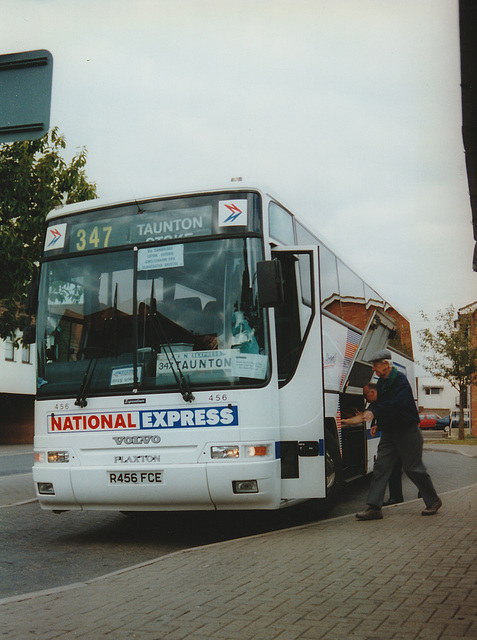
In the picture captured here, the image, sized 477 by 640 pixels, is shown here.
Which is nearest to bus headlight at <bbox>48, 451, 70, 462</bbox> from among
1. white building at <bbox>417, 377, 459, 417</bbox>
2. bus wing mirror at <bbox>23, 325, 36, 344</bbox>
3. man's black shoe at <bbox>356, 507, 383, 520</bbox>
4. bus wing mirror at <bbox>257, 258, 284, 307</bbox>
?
bus wing mirror at <bbox>23, 325, 36, 344</bbox>

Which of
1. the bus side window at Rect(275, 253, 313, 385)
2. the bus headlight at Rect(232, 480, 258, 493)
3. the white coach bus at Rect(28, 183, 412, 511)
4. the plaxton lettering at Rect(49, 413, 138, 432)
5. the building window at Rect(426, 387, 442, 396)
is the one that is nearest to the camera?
the bus headlight at Rect(232, 480, 258, 493)

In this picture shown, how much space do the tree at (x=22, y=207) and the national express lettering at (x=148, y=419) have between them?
10223 mm

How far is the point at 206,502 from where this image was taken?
764 cm

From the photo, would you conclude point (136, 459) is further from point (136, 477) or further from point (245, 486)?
point (245, 486)

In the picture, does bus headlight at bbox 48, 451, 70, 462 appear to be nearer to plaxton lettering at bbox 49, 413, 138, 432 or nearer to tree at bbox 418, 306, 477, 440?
plaxton lettering at bbox 49, 413, 138, 432

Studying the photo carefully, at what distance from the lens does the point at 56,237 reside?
346 inches

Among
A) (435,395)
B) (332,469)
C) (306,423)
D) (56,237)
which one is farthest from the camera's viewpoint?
(435,395)

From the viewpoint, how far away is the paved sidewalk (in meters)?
4.43

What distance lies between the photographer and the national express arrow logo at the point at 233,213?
812 centimetres

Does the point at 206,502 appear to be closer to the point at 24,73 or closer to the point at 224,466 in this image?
the point at 224,466

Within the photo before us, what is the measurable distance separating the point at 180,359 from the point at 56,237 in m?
2.15

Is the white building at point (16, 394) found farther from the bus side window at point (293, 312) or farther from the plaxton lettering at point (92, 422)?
the bus side window at point (293, 312)

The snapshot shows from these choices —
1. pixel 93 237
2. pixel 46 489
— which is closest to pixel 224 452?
pixel 46 489

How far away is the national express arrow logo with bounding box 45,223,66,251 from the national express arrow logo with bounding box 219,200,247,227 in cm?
184
